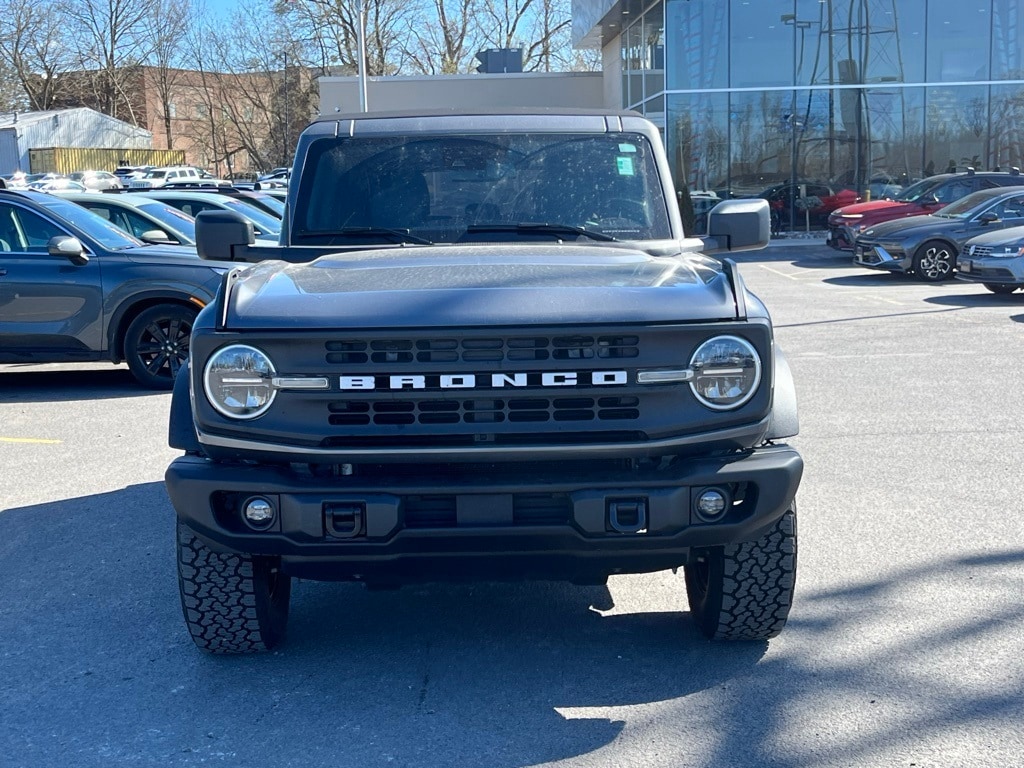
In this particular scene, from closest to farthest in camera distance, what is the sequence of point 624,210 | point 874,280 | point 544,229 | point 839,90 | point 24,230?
point 544,229
point 624,210
point 24,230
point 874,280
point 839,90

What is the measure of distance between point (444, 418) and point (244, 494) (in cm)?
66

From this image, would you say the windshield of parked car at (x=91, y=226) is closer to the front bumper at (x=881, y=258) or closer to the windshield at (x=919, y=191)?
the front bumper at (x=881, y=258)

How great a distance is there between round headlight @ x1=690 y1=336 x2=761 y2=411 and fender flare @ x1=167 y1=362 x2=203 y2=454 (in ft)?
5.23

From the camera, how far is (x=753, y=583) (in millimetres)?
4016

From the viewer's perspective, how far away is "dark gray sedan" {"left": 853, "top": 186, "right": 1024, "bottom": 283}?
18031mm

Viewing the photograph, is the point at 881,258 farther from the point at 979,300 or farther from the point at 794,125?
the point at 794,125

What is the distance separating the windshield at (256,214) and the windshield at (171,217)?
7.60 feet

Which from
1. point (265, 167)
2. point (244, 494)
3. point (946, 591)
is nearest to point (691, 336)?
point (244, 494)

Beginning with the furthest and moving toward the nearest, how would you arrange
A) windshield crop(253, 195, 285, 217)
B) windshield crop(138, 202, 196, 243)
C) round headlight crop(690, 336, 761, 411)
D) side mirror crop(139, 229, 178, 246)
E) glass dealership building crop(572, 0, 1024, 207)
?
glass dealership building crop(572, 0, 1024, 207)
windshield crop(253, 195, 285, 217)
windshield crop(138, 202, 196, 243)
side mirror crop(139, 229, 178, 246)
round headlight crop(690, 336, 761, 411)

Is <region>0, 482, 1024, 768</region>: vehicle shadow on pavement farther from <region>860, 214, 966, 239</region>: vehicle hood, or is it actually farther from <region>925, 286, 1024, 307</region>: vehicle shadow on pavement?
<region>860, 214, 966, 239</region>: vehicle hood

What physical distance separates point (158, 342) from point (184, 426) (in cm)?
644

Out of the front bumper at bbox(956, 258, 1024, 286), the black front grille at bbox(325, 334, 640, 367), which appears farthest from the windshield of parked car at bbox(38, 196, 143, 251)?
the front bumper at bbox(956, 258, 1024, 286)

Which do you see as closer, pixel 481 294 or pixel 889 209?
pixel 481 294

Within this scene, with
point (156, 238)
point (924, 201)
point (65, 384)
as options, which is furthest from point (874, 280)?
point (65, 384)
